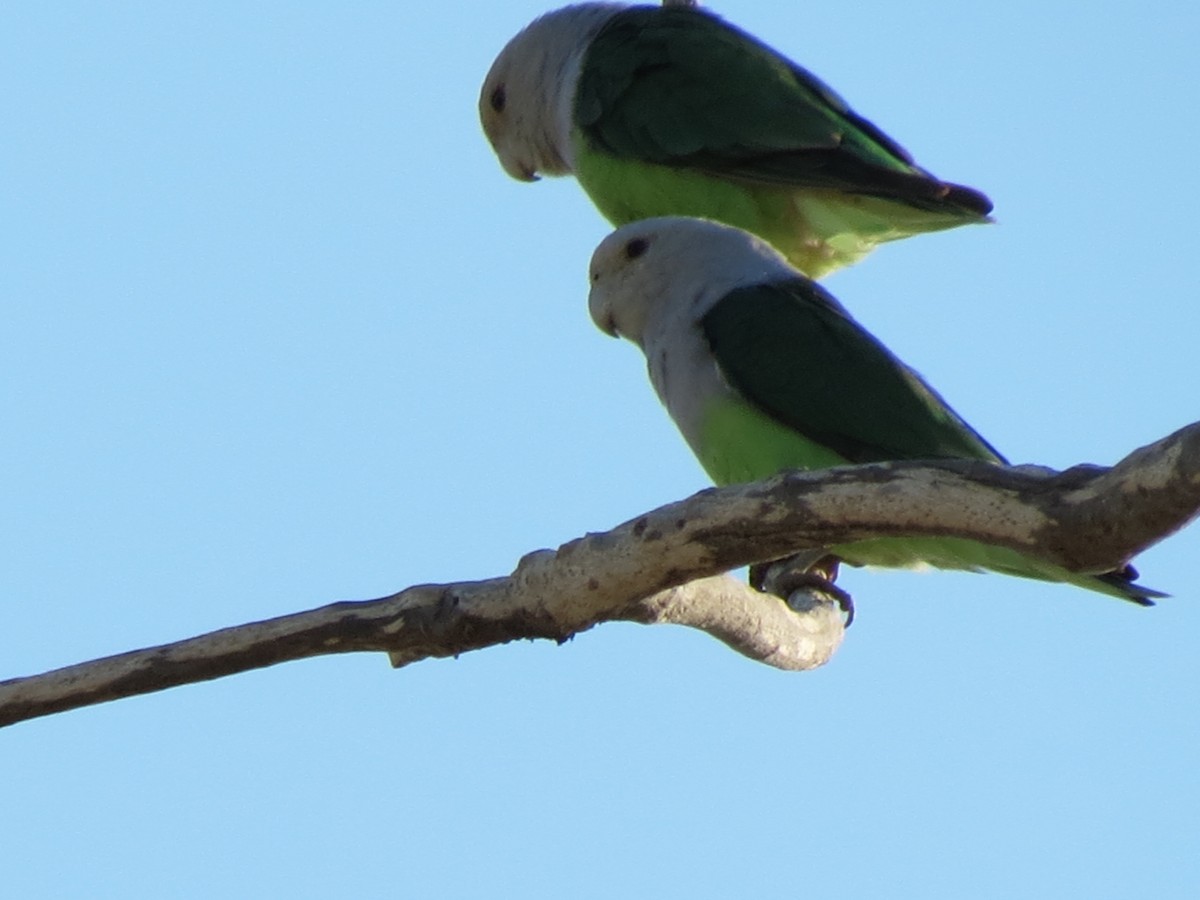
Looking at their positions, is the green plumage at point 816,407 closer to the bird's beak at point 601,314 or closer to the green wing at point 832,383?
the green wing at point 832,383

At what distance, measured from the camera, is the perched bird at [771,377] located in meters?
4.27

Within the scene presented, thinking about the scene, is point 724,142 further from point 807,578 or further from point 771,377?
point 807,578

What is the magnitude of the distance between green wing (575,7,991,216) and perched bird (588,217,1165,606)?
1.16 feet

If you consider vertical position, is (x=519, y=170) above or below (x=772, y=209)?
above

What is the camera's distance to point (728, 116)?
5.28m

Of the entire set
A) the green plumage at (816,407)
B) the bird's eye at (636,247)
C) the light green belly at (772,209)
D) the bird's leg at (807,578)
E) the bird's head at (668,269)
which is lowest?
the bird's leg at (807,578)

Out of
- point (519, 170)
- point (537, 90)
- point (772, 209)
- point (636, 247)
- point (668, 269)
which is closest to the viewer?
point (668, 269)

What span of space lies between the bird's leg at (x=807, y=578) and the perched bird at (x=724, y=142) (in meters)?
1.12

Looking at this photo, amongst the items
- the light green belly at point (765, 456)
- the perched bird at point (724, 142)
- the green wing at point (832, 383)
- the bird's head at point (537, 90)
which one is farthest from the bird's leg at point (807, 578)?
the bird's head at point (537, 90)

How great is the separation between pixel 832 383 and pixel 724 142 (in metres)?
1.16

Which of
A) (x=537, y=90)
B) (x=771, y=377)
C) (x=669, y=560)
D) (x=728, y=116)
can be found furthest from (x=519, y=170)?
(x=669, y=560)

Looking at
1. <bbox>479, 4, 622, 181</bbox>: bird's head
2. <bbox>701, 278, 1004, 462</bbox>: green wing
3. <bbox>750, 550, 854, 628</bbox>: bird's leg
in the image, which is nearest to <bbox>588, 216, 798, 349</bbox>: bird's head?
<bbox>701, 278, 1004, 462</bbox>: green wing

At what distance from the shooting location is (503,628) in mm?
3273

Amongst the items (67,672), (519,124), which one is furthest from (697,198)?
(67,672)
